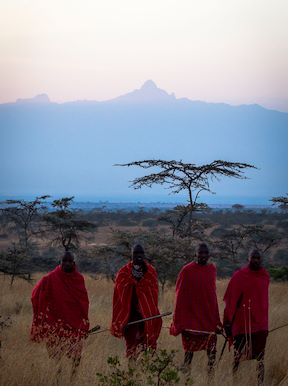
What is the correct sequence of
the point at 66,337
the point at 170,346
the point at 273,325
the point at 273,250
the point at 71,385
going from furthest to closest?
the point at 273,250
the point at 273,325
the point at 170,346
the point at 66,337
the point at 71,385

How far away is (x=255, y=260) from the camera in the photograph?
291 inches

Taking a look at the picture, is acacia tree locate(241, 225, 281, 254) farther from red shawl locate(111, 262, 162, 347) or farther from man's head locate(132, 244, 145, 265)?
man's head locate(132, 244, 145, 265)

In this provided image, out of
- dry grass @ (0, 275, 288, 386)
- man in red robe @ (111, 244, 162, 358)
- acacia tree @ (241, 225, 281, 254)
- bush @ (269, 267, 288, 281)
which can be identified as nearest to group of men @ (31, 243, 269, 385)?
man in red robe @ (111, 244, 162, 358)

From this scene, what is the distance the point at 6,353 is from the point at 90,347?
5.10 feet

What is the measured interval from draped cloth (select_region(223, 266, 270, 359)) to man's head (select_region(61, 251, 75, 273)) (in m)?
1.92

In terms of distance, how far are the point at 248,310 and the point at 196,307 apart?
0.65m

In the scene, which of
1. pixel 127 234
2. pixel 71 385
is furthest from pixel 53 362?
pixel 127 234

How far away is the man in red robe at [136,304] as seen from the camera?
7551mm

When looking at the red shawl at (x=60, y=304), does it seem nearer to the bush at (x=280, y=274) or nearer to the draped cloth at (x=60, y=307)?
the draped cloth at (x=60, y=307)

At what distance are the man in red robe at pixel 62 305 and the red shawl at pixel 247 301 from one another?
5.81ft

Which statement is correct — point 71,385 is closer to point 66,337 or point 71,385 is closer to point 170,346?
point 66,337

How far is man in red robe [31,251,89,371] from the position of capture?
23.6ft

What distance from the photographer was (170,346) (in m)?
8.78

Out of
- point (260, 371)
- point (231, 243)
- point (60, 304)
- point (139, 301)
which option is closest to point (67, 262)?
point (60, 304)
